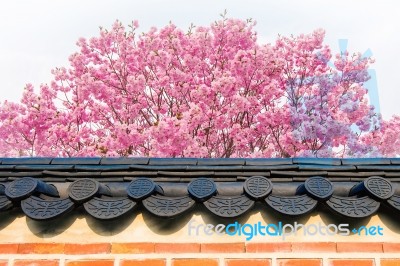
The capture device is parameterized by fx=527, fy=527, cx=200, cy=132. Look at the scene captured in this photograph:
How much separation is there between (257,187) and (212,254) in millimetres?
477

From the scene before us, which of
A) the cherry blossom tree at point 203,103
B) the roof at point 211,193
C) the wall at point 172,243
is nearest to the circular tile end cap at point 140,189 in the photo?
the roof at point 211,193

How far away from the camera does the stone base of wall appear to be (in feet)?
10.1

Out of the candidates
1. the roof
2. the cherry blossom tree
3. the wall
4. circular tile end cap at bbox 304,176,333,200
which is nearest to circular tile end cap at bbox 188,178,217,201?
the roof

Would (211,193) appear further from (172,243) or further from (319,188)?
(319,188)

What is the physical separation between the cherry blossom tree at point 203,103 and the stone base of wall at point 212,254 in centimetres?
937

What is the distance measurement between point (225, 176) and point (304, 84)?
12577 millimetres

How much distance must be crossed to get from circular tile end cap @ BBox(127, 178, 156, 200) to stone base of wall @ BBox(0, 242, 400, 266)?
0.32 m

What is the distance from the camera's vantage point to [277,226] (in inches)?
123

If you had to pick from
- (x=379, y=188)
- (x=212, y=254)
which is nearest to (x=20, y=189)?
(x=212, y=254)

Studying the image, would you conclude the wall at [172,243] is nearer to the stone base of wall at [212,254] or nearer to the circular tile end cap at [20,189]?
the stone base of wall at [212,254]

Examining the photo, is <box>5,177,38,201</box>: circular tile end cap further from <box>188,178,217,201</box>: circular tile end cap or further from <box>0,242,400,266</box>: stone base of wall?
<box>188,178,217,201</box>: circular tile end cap

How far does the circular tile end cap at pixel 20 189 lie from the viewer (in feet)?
10.0

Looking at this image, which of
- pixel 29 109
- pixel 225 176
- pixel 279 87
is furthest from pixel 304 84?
pixel 225 176

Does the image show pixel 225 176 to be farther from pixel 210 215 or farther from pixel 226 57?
pixel 226 57
